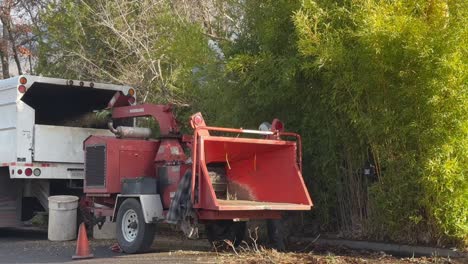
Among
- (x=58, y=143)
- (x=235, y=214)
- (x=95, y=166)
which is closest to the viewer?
(x=235, y=214)

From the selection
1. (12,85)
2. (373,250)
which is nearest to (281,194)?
(373,250)

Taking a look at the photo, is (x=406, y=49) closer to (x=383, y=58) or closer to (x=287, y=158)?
(x=383, y=58)

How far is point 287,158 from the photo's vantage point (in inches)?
348

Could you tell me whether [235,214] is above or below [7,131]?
below

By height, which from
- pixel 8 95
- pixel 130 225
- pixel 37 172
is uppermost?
pixel 8 95

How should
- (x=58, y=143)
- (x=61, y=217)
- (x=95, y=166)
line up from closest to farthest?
(x=95, y=166) → (x=61, y=217) → (x=58, y=143)

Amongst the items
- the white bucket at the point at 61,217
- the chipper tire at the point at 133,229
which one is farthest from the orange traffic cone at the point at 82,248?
the white bucket at the point at 61,217

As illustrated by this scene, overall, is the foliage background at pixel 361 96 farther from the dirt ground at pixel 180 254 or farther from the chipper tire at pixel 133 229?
the chipper tire at pixel 133 229

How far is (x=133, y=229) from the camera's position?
9172 millimetres

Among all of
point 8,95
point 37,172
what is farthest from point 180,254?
point 8,95

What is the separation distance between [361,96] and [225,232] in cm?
313

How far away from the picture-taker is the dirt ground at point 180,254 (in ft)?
25.5

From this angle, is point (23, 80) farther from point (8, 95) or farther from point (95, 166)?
point (95, 166)

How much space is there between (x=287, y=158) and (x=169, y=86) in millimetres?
5027
